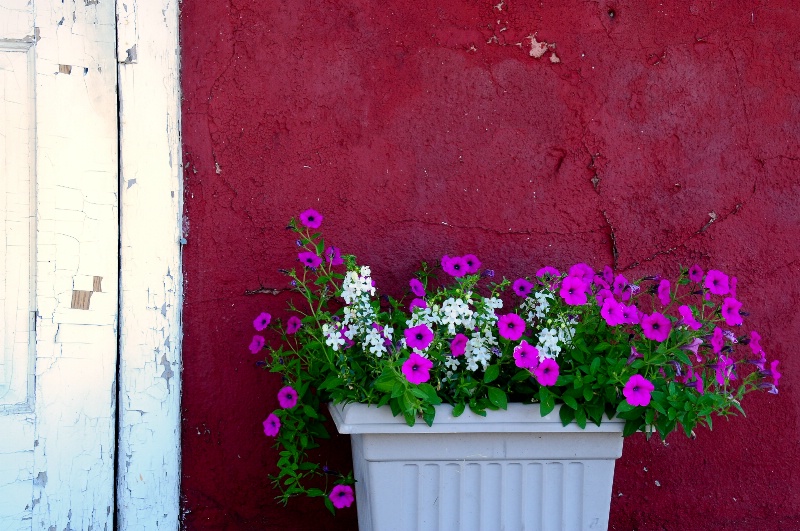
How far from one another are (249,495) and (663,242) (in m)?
1.31

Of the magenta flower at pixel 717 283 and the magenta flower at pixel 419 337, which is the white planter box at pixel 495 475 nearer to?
the magenta flower at pixel 419 337

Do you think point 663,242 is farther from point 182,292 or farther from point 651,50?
point 182,292

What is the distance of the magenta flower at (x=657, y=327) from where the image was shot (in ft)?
5.67

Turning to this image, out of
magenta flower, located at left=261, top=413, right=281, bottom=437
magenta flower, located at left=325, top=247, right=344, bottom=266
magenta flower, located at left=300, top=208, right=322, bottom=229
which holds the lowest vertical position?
magenta flower, located at left=261, top=413, right=281, bottom=437

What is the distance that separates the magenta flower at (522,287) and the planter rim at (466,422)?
315 mm

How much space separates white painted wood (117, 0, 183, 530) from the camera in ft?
6.75

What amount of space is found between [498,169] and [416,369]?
2.44 feet

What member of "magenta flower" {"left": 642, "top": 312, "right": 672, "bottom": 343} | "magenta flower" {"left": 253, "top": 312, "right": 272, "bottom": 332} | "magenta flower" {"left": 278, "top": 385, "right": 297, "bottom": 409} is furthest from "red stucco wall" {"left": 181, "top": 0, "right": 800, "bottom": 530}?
"magenta flower" {"left": 642, "top": 312, "right": 672, "bottom": 343}

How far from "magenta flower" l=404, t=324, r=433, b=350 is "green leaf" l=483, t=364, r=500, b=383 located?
16 cm

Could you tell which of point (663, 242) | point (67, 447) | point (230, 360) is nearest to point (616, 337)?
point (663, 242)

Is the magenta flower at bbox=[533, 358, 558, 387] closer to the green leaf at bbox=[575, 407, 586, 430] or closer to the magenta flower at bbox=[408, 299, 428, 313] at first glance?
the green leaf at bbox=[575, 407, 586, 430]

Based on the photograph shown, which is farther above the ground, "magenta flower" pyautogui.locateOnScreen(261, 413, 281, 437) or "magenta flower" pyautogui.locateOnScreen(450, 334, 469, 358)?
"magenta flower" pyautogui.locateOnScreen(450, 334, 469, 358)

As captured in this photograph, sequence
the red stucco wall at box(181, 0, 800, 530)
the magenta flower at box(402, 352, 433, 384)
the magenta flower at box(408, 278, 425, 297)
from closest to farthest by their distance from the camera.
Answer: the magenta flower at box(402, 352, 433, 384) → the magenta flower at box(408, 278, 425, 297) → the red stucco wall at box(181, 0, 800, 530)

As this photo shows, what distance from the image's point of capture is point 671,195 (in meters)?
2.22
